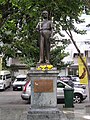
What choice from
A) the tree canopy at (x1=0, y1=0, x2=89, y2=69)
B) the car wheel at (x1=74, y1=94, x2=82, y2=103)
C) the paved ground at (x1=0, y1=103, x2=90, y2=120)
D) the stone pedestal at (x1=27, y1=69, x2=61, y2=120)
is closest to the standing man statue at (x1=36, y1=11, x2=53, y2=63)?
the stone pedestal at (x1=27, y1=69, x2=61, y2=120)

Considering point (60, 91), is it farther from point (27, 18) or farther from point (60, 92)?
point (27, 18)

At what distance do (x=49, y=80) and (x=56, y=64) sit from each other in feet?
79.9

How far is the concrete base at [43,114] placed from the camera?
11.4 m

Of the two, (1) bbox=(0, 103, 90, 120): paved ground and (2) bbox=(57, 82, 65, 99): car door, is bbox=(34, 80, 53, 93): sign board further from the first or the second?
(2) bbox=(57, 82, 65, 99): car door

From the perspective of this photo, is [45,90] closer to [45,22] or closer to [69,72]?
[45,22]

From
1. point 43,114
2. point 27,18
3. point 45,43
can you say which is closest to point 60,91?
point 27,18

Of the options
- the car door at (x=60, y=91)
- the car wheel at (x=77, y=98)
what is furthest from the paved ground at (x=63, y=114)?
the car wheel at (x=77, y=98)

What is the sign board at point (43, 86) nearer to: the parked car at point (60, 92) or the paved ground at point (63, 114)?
the paved ground at point (63, 114)

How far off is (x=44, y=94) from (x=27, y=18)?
23.5ft

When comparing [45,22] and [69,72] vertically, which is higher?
[45,22]

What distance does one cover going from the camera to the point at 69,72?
5169cm

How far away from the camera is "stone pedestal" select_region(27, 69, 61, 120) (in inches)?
450

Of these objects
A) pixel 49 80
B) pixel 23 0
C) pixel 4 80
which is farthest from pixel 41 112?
pixel 4 80

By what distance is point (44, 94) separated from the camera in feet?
38.2
